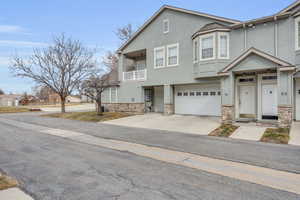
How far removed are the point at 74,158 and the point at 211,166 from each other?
4357 millimetres

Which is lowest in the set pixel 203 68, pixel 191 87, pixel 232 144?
pixel 232 144

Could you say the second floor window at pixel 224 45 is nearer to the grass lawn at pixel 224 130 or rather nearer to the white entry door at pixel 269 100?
the white entry door at pixel 269 100

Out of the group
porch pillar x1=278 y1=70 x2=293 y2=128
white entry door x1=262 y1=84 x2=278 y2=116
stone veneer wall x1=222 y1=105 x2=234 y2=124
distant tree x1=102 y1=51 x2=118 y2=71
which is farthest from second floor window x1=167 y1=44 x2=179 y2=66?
distant tree x1=102 y1=51 x2=118 y2=71

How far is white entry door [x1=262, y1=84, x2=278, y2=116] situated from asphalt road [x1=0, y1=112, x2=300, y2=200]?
9560 millimetres

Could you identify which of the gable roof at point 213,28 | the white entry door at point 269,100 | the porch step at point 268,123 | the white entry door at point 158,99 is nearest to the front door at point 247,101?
the white entry door at point 269,100

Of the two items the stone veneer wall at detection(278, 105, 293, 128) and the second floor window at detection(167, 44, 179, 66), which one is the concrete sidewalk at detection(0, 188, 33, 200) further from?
the second floor window at detection(167, 44, 179, 66)

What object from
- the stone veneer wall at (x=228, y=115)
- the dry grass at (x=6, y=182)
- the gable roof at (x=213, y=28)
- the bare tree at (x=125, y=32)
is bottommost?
the dry grass at (x=6, y=182)

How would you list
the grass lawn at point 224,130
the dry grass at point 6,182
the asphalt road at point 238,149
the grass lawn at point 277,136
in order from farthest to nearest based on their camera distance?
1. the grass lawn at point 224,130
2. the grass lawn at point 277,136
3. the asphalt road at point 238,149
4. the dry grass at point 6,182

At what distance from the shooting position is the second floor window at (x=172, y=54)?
16109 millimetres

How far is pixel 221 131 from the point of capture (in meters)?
10.3

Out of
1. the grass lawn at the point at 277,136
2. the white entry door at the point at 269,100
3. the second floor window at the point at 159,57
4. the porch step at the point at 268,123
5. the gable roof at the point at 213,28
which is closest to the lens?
the grass lawn at the point at 277,136

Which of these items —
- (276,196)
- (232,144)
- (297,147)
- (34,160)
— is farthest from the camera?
(232,144)

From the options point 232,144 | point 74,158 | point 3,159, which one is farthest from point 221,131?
point 3,159

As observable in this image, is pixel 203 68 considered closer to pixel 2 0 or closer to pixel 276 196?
pixel 276 196
